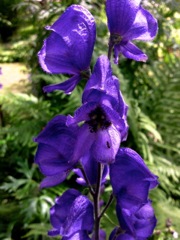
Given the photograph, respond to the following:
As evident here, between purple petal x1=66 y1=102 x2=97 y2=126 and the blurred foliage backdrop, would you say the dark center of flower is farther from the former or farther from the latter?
the blurred foliage backdrop

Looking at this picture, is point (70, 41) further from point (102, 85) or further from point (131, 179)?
point (131, 179)

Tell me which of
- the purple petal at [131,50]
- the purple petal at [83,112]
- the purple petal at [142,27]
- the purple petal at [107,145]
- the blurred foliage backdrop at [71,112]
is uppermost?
the purple petal at [142,27]

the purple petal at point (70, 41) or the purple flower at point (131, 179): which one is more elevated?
the purple petal at point (70, 41)

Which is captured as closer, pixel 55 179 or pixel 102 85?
pixel 102 85

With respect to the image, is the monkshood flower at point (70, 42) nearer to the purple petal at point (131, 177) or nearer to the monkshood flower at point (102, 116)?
the monkshood flower at point (102, 116)

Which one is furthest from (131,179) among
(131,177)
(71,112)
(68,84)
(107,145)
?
(71,112)

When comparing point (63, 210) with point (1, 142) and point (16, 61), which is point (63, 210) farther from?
point (16, 61)

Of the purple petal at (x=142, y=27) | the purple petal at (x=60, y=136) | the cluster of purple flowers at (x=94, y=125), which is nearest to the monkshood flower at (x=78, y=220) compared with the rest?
the cluster of purple flowers at (x=94, y=125)

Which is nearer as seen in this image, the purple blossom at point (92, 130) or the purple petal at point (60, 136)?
the purple blossom at point (92, 130)
